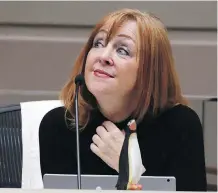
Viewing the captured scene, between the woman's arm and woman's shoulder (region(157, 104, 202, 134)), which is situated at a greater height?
woman's shoulder (region(157, 104, 202, 134))

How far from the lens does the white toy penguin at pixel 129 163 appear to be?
2.30m

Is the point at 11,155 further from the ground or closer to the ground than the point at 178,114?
closer to the ground

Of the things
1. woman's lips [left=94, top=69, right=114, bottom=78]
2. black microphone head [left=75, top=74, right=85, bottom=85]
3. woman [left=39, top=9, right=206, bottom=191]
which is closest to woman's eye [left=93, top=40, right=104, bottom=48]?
woman [left=39, top=9, right=206, bottom=191]

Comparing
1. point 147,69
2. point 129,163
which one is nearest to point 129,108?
point 147,69

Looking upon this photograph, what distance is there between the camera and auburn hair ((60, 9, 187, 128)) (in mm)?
2707

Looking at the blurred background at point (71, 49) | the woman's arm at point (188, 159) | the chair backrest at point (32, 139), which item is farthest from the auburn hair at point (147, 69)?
the blurred background at point (71, 49)

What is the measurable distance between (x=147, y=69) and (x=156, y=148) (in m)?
0.30

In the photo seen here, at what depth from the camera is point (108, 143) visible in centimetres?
266

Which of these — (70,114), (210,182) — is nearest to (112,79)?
(70,114)

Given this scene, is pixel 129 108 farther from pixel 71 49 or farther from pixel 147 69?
pixel 71 49

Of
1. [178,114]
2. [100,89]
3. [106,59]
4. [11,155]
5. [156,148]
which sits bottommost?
[11,155]

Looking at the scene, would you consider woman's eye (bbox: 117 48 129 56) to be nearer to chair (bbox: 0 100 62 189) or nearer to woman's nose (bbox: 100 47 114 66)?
woman's nose (bbox: 100 47 114 66)

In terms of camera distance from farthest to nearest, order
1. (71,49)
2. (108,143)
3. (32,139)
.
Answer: (71,49) < (32,139) < (108,143)

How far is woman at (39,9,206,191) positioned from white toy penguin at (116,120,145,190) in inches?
7.0
